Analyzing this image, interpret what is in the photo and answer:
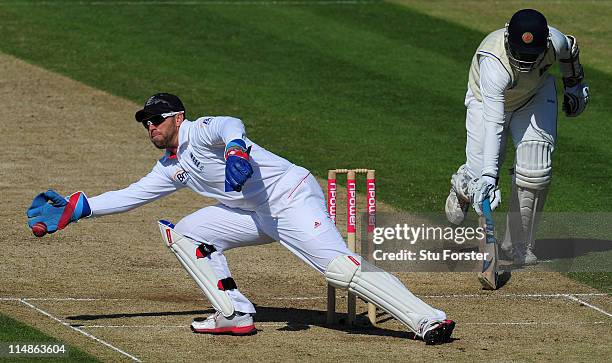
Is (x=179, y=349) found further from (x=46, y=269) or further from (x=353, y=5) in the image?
(x=353, y=5)

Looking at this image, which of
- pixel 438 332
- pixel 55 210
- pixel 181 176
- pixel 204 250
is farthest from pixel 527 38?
pixel 55 210

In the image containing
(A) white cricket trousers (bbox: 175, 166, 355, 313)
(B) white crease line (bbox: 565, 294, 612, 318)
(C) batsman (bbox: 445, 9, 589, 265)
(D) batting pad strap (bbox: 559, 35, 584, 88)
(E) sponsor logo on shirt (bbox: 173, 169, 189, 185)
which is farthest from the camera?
(D) batting pad strap (bbox: 559, 35, 584, 88)

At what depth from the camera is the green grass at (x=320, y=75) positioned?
644 inches

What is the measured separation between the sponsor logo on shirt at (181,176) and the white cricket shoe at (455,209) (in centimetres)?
328

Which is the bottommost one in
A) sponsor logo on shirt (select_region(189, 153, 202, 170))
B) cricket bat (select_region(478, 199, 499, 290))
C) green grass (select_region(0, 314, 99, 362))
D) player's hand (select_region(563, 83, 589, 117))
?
green grass (select_region(0, 314, 99, 362))

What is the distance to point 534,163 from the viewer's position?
12.5 m

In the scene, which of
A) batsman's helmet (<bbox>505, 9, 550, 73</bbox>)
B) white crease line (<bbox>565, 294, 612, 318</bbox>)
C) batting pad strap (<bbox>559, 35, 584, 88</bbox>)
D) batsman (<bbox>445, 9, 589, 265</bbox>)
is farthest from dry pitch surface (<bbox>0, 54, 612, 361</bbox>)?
batsman's helmet (<bbox>505, 9, 550, 73</bbox>)

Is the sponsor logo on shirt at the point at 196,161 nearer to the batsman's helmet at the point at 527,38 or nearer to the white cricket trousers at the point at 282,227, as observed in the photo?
the white cricket trousers at the point at 282,227

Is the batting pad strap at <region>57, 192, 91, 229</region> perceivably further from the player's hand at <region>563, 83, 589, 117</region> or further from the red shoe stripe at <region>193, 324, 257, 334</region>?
the player's hand at <region>563, 83, 589, 117</region>

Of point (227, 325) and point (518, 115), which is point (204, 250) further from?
point (518, 115)

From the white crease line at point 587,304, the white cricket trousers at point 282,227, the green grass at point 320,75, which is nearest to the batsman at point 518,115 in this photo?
the white crease line at point 587,304

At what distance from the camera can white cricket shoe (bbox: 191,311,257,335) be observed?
10.4 meters

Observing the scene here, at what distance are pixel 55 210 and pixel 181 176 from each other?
3.26ft

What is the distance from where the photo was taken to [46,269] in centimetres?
1234
